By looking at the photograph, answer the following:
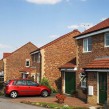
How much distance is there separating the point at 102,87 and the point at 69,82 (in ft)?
29.6

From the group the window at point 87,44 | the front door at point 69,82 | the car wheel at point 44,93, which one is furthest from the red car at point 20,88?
the window at point 87,44

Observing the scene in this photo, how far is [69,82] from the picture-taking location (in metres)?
29.3

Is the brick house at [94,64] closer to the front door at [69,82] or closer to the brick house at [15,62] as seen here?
the front door at [69,82]

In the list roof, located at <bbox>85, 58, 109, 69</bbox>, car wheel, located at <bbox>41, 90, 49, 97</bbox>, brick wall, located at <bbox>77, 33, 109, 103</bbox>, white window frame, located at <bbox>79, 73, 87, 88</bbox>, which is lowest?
car wheel, located at <bbox>41, 90, 49, 97</bbox>

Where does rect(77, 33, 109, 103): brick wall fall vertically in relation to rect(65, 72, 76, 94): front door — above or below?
above

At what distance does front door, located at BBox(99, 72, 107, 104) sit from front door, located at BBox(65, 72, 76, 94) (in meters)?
7.62

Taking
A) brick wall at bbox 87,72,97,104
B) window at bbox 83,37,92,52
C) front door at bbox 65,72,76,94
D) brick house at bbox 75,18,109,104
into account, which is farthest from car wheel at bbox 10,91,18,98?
brick wall at bbox 87,72,97,104

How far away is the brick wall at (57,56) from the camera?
35969mm

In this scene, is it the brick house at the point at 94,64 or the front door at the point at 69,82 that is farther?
the front door at the point at 69,82

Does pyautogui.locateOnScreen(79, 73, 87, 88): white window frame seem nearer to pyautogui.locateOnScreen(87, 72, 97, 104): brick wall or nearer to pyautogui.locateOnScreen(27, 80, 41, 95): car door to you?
pyautogui.locateOnScreen(27, 80, 41, 95): car door

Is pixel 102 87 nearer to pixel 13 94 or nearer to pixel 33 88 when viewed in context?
pixel 33 88

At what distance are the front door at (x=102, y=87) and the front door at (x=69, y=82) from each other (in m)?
7.62

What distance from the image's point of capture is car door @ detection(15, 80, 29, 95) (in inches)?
1037

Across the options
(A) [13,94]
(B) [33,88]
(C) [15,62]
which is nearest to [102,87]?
(B) [33,88]
